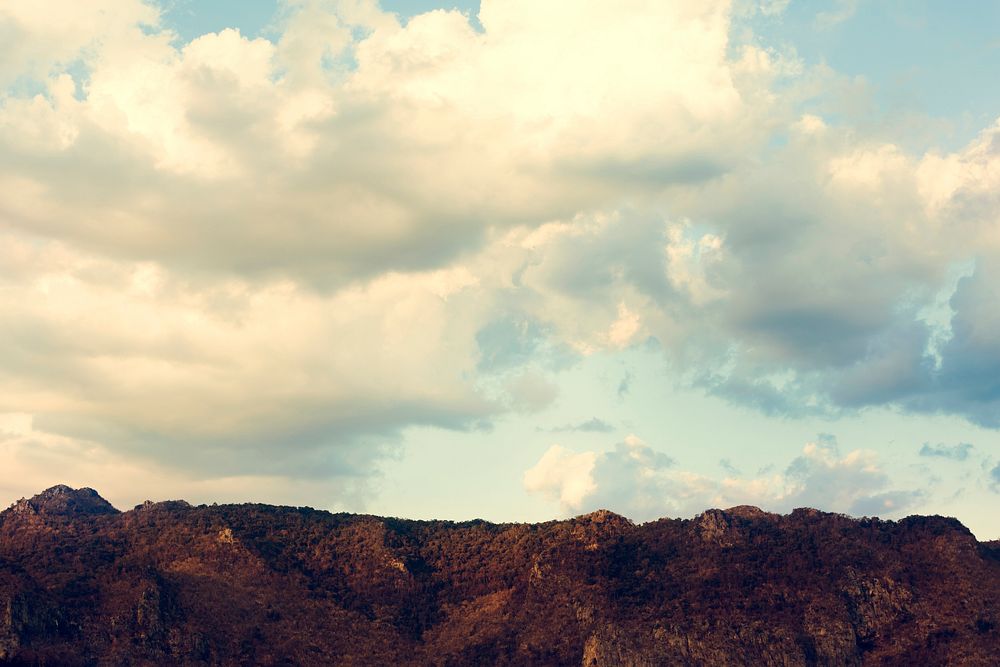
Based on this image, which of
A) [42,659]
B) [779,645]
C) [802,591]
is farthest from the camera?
[802,591]

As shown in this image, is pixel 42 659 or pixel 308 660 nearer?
pixel 42 659

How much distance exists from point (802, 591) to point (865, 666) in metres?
18.8

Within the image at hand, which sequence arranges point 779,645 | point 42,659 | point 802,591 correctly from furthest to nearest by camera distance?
point 802,591, point 779,645, point 42,659

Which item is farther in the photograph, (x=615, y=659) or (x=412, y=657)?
(x=412, y=657)

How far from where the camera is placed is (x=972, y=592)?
191m

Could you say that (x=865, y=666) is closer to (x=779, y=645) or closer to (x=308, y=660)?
(x=779, y=645)

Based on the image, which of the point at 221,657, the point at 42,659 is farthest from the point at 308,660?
the point at 42,659

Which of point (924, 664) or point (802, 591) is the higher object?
point (802, 591)

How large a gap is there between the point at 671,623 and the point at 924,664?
44648 mm

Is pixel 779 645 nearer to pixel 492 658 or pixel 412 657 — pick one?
pixel 492 658

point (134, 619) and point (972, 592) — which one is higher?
point (972, 592)

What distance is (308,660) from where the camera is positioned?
191 m

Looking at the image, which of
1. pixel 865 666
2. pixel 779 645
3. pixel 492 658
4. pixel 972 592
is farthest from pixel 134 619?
pixel 972 592

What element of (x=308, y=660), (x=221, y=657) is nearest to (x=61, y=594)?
(x=221, y=657)
